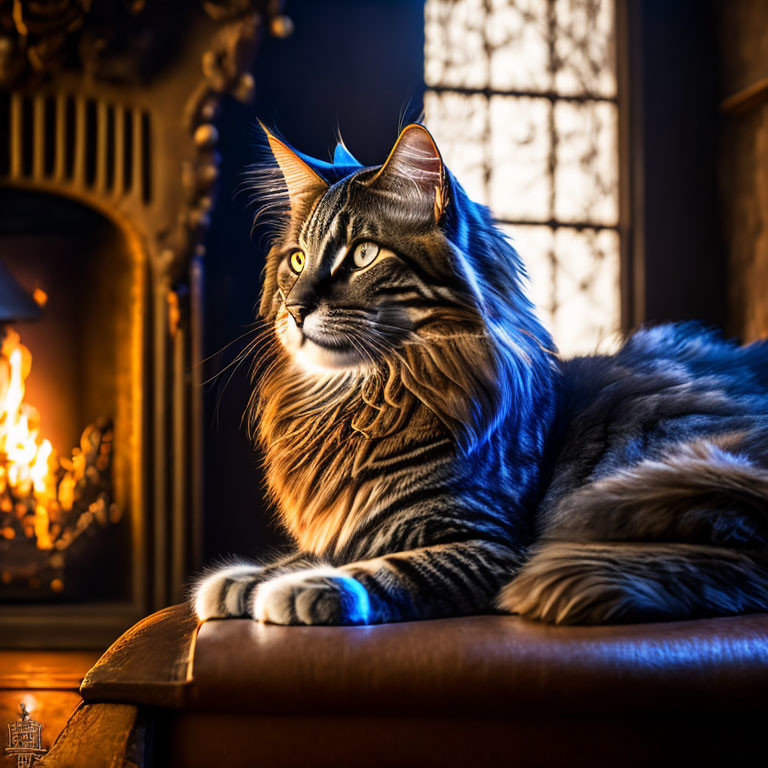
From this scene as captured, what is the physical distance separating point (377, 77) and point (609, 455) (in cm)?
221

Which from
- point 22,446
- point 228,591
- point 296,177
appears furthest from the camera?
point 22,446

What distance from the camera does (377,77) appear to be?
9.16 ft

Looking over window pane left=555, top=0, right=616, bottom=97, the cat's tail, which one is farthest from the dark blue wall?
the cat's tail

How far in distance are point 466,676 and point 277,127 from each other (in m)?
2.33

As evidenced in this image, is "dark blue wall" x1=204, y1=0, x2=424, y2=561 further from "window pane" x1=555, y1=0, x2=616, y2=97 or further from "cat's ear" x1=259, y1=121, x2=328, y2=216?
"cat's ear" x1=259, y1=121, x2=328, y2=216

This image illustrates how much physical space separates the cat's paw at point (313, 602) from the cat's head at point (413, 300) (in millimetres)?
248

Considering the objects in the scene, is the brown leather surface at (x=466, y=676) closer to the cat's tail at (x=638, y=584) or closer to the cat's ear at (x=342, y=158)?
the cat's tail at (x=638, y=584)

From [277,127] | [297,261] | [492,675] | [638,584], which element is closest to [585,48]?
[277,127]

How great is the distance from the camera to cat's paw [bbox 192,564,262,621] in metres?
0.80

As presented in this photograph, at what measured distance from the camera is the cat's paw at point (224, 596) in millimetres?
802

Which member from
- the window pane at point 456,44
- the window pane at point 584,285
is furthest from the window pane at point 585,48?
the window pane at point 584,285

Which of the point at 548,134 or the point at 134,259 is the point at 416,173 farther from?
the point at 548,134

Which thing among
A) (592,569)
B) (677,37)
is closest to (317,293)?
(592,569)

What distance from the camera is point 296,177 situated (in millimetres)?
1088
